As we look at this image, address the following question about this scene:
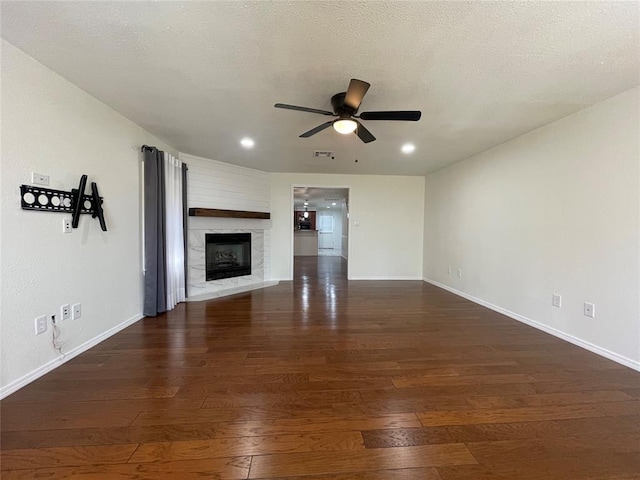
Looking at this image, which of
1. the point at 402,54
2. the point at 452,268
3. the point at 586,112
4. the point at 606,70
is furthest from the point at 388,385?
the point at 452,268

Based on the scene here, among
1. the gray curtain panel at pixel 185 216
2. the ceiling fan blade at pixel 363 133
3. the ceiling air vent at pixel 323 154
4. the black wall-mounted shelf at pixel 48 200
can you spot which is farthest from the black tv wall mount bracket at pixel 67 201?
the ceiling air vent at pixel 323 154

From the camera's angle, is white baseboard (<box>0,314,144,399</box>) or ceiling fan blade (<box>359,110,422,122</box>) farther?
ceiling fan blade (<box>359,110,422,122</box>)

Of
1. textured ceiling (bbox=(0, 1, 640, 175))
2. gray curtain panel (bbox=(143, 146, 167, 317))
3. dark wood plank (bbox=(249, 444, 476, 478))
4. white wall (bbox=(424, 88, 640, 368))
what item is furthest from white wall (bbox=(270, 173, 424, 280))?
dark wood plank (bbox=(249, 444, 476, 478))

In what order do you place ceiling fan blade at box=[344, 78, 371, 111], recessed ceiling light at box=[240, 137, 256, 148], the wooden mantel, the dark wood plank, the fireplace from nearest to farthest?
the dark wood plank → ceiling fan blade at box=[344, 78, 371, 111] → recessed ceiling light at box=[240, 137, 256, 148] → the wooden mantel → the fireplace

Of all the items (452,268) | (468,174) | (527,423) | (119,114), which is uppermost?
(119,114)

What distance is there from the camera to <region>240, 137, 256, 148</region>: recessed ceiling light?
12.2 ft

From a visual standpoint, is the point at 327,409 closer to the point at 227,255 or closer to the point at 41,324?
the point at 41,324

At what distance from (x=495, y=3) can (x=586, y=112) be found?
2.04 meters

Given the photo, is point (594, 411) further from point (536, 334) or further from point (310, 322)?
point (310, 322)

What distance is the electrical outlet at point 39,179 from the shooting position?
6.61 feet

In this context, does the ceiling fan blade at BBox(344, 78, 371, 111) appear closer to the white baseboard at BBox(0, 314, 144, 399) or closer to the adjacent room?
the adjacent room

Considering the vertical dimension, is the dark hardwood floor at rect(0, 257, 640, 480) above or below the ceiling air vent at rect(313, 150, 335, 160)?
below

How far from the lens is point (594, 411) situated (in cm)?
173

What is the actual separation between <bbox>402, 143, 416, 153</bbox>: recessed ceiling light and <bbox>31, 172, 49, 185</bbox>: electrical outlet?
385 centimetres
